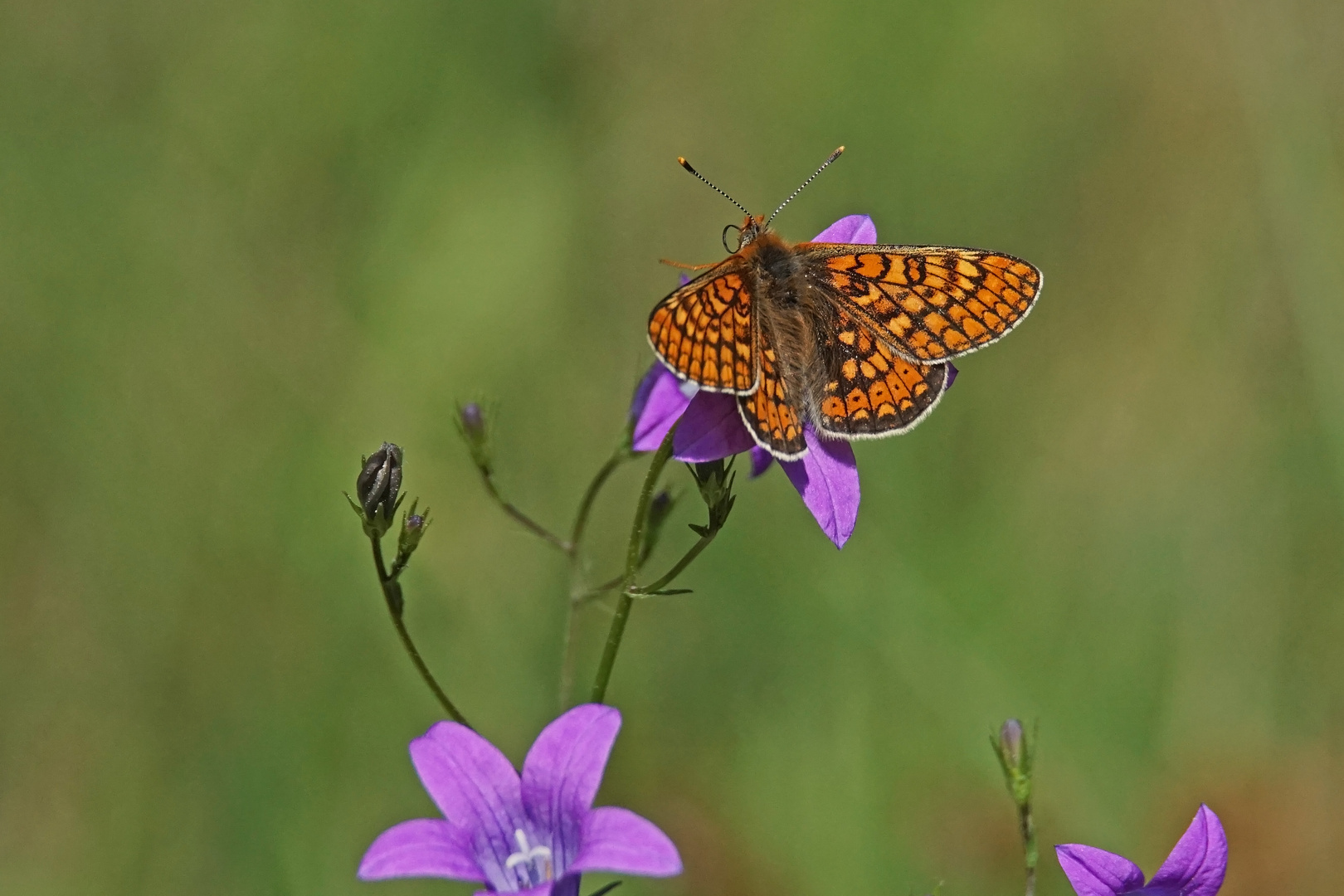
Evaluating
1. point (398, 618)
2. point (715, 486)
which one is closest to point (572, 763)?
point (398, 618)

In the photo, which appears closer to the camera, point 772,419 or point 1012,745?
point 772,419

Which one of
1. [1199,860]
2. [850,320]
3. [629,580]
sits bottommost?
[1199,860]

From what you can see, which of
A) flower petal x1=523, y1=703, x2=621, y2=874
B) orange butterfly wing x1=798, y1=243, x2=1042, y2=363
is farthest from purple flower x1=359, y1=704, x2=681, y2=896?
orange butterfly wing x1=798, y1=243, x2=1042, y2=363

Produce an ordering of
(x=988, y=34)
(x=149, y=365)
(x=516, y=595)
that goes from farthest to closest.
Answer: (x=988, y=34) → (x=149, y=365) → (x=516, y=595)

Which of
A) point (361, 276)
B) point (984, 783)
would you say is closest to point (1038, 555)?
point (984, 783)

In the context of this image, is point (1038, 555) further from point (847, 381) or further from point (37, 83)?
point (37, 83)

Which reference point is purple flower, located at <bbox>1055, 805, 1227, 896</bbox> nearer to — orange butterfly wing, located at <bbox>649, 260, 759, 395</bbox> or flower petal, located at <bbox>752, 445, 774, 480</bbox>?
orange butterfly wing, located at <bbox>649, 260, 759, 395</bbox>

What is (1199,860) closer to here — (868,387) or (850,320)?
(868,387)
